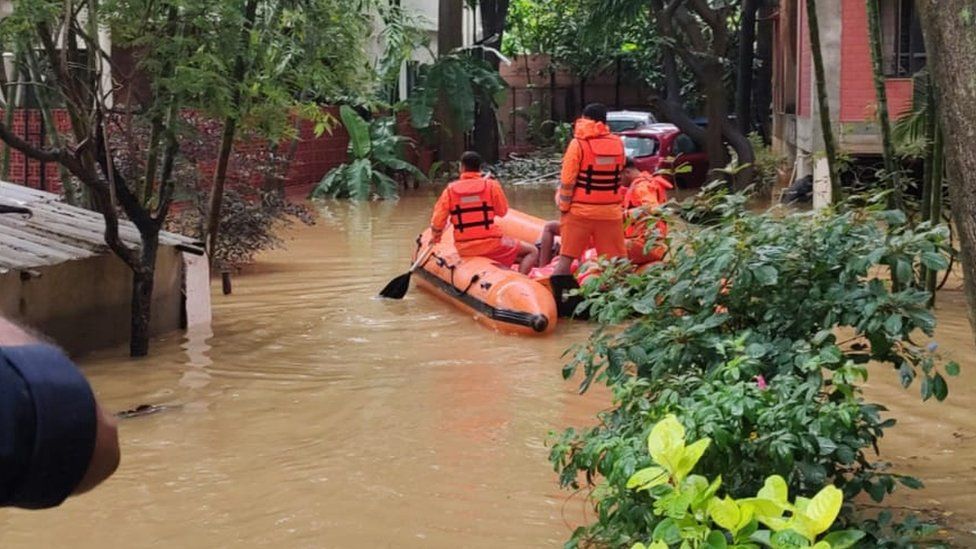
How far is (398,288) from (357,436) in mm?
5785

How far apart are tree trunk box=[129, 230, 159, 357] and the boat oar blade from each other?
11.9 feet

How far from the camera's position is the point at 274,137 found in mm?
10820

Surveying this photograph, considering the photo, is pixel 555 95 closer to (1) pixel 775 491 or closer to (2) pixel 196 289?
(2) pixel 196 289

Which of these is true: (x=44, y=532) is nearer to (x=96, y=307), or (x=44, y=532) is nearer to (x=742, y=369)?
(x=742, y=369)

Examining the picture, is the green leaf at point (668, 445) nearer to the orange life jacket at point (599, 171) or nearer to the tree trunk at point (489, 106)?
the orange life jacket at point (599, 171)

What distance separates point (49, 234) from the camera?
35.0 feet

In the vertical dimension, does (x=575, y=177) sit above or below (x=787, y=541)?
above

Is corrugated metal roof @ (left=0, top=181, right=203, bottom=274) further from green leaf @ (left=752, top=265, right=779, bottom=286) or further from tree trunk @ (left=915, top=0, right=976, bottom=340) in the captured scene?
tree trunk @ (left=915, top=0, right=976, bottom=340)

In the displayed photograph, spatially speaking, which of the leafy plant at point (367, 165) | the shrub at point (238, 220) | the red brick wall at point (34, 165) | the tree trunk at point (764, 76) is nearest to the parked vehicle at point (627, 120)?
the tree trunk at point (764, 76)

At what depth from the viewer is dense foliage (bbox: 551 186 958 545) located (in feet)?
14.5

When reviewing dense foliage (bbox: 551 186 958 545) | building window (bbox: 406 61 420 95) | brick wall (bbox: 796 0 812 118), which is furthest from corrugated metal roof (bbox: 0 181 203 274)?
building window (bbox: 406 61 420 95)

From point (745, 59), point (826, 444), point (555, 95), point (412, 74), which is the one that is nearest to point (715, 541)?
point (826, 444)

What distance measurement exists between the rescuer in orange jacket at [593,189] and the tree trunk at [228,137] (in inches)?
113

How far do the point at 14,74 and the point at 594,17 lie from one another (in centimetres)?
1736
